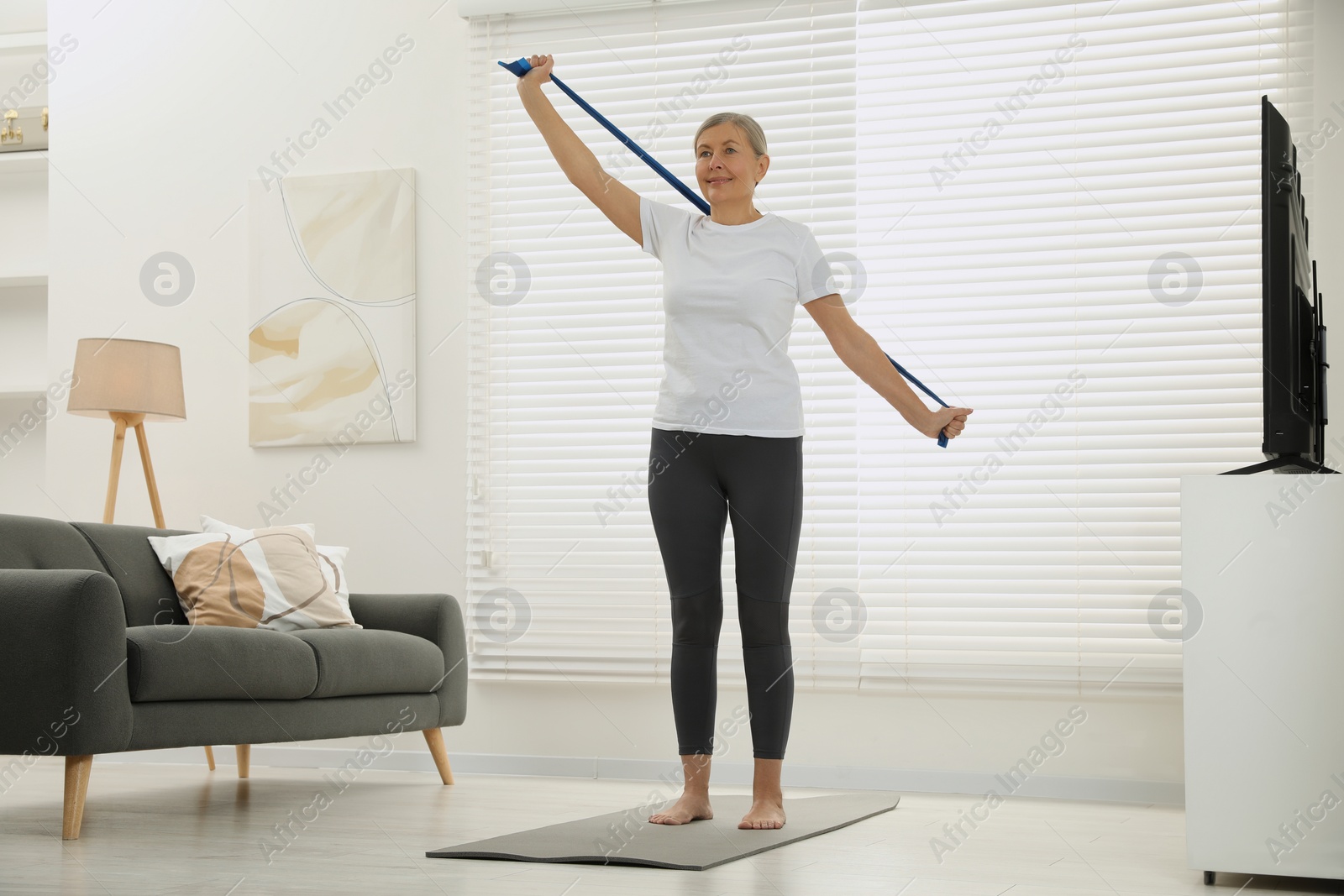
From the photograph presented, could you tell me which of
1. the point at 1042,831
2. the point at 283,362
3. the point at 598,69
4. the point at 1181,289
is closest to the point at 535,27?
the point at 598,69

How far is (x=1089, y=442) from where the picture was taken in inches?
141

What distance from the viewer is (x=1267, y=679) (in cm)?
207

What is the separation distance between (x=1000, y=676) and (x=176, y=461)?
2765 millimetres

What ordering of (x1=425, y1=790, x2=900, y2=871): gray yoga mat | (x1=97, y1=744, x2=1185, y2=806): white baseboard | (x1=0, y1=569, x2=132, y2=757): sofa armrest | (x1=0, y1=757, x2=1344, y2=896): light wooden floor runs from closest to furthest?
(x1=0, y1=757, x2=1344, y2=896): light wooden floor < (x1=425, y1=790, x2=900, y2=871): gray yoga mat < (x1=0, y1=569, x2=132, y2=757): sofa armrest < (x1=97, y1=744, x2=1185, y2=806): white baseboard

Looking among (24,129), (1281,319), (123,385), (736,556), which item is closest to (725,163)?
(736,556)

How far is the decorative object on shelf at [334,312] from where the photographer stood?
4.12 m

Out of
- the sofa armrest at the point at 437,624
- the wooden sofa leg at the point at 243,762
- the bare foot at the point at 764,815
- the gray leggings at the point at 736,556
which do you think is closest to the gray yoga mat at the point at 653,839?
the bare foot at the point at 764,815

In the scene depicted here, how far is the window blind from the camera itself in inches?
140

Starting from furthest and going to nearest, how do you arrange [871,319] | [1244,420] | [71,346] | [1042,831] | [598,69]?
[71,346], [598,69], [871,319], [1244,420], [1042,831]

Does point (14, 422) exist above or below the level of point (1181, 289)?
below

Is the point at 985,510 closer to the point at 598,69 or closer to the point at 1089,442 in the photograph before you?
the point at 1089,442

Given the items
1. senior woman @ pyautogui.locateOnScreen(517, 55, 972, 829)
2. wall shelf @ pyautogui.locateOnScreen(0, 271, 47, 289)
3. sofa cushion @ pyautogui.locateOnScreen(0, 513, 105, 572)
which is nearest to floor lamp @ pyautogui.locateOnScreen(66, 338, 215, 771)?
sofa cushion @ pyautogui.locateOnScreen(0, 513, 105, 572)

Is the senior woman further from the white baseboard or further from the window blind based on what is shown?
the window blind

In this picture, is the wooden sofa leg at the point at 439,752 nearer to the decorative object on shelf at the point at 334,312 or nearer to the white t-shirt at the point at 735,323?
the decorative object on shelf at the point at 334,312
